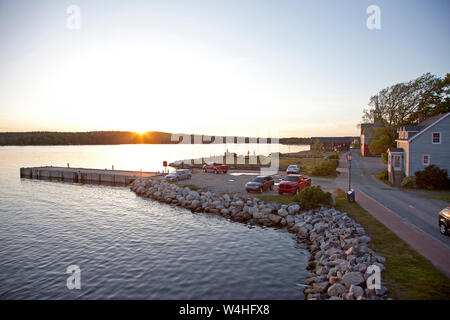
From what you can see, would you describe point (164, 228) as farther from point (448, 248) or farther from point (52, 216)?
point (448, 248)

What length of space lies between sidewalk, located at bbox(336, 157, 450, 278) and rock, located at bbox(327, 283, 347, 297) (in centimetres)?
426

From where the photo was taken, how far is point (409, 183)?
33781mm

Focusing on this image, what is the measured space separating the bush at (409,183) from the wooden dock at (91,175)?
36.7 metres

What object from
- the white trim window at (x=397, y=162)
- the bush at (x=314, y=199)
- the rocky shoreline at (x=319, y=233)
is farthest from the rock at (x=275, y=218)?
the white trim window at (x=397, y=162)

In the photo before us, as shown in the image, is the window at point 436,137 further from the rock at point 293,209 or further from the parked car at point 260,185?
the rock at point 293,209

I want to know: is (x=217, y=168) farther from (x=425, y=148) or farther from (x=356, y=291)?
(x=356, y=291)

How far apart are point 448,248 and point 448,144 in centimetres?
2575

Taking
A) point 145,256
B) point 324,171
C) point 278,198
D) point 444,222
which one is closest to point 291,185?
point 278,198

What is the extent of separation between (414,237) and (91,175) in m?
51.9

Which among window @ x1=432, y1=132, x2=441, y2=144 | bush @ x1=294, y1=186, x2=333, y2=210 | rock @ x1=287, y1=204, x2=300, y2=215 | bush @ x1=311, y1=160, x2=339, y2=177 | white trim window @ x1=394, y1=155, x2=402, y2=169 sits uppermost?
window @ x1=432, y1=132, x2=441, y2=144

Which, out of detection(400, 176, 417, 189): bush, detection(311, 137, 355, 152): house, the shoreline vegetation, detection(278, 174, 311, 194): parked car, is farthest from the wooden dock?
detection(311, 137, 355, 152): house

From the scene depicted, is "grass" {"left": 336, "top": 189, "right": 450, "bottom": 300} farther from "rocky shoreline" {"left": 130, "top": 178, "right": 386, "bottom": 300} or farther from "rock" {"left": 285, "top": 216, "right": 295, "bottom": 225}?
"rock" {"left": 285, "top": 216, "right": 295, "bottom": 225}

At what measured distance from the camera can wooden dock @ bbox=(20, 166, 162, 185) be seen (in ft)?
164
